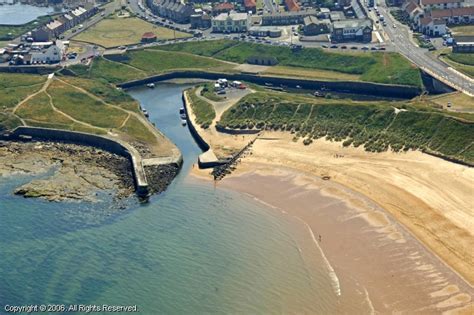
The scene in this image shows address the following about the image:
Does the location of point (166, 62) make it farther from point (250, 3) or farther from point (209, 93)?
point (250, 3)

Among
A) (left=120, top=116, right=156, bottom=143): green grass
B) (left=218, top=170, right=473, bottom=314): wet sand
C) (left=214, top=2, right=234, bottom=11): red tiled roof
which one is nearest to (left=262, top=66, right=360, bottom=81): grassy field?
(left=120, top=116, right=156, bottom=143): green grass

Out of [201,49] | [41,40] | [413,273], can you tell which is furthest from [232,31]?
[413,273]

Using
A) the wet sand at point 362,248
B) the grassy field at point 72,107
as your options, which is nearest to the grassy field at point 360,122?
the wet sand at point 362,248

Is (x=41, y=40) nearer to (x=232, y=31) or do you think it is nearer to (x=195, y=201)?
(x=232, y=31)

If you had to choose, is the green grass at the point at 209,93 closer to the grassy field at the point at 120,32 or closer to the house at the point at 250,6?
the grassy field at the point at 120,32

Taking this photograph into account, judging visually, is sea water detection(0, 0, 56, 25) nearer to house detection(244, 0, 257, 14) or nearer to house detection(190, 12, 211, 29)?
house detection(190, 12, 211, 29)

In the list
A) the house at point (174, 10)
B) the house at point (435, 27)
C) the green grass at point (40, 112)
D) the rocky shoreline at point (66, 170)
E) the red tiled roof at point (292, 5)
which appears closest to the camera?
the rocky shoreline at point (66, 170)
